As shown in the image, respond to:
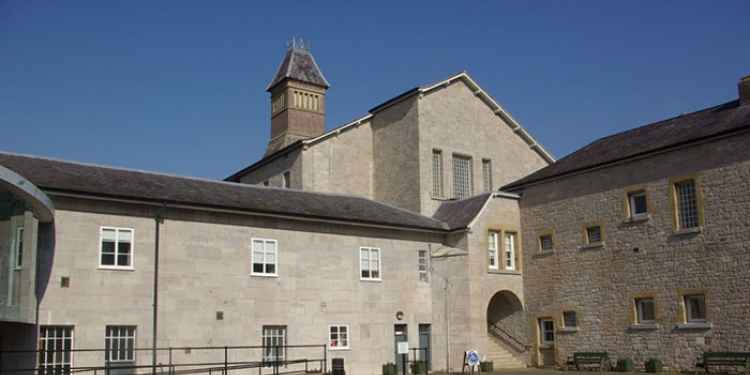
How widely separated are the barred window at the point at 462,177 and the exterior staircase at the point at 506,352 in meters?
8.37

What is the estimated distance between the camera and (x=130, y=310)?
2648cm

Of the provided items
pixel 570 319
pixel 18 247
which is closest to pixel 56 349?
pixel 18 247

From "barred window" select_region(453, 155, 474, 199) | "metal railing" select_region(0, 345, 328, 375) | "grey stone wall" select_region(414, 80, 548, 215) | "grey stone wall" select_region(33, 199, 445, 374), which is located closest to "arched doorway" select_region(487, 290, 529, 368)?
"grey stone wall" select_region(33, 199, 445, 374)

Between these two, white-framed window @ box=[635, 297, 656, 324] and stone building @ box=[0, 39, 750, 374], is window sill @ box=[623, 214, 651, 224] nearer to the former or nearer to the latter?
stone building @ box=[0, 39, 750, 374]

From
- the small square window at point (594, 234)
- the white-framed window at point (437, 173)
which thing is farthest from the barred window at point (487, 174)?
the small square window at point (594, 234)

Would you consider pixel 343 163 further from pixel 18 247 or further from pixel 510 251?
pixel 18 247

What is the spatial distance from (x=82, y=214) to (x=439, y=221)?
54.8 feet

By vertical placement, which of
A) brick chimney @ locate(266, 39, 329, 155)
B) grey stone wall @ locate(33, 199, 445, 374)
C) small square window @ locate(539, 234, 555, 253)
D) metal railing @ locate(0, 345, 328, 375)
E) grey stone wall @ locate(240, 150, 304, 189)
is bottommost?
metal railing @ locate(0, 345, 328, 375)

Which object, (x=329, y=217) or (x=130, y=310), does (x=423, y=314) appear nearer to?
(x=329, y=217)

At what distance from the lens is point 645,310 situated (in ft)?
102

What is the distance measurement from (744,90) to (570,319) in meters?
11.6

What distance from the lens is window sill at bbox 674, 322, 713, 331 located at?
2850 centimetres

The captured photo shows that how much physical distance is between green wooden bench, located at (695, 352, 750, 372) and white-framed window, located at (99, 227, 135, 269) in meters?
20.2

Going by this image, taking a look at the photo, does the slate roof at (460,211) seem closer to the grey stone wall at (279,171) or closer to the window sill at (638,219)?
the window sill at (638,219)
